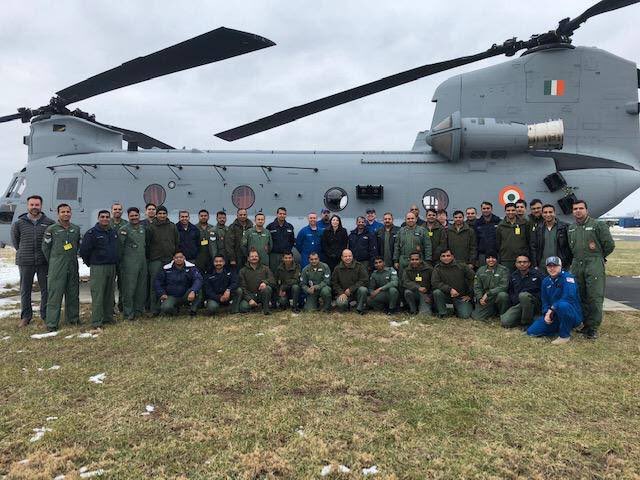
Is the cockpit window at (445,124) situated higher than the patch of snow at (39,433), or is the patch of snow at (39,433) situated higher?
the cockpit window at (445,124)

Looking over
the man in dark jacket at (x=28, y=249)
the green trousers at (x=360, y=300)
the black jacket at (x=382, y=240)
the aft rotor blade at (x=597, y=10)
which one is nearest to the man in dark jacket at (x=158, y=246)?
the man in dark jacket at (x=28, y=249)

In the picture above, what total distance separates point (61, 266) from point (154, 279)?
1.33 m

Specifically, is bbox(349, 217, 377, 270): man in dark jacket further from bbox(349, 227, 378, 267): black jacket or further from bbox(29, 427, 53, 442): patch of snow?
bbox(29, 427, 53, 442): patch of snow

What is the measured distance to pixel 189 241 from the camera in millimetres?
7445

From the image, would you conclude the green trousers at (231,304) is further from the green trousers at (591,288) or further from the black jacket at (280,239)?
the green trousers at (591,288)

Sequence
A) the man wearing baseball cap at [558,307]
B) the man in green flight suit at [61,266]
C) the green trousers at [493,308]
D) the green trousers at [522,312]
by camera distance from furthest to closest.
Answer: the green trousers at [493,308] < the man in green flight suit at [61,266] < the green trousers at [522,312] < the man wearing baseball cap at [558,307]

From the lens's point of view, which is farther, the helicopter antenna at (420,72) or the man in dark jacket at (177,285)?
the helicopter antenna at (420,72)

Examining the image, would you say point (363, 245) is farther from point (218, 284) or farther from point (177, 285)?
point (177, 285)

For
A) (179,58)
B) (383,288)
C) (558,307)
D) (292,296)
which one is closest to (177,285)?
(292,296)

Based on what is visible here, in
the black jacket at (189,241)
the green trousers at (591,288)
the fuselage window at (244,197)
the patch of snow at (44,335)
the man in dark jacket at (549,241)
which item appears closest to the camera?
the green trousers at (591,288)

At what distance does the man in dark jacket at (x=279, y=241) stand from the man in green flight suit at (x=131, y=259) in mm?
2181

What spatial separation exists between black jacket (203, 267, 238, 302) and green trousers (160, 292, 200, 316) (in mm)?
214

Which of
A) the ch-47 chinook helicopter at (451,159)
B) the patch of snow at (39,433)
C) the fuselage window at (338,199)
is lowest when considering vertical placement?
the patch of snow at (39,433)

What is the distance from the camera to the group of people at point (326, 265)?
237 inches
